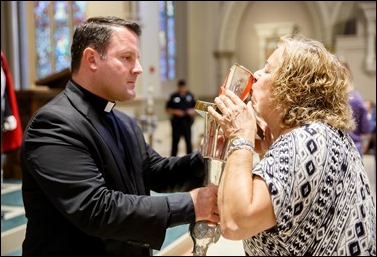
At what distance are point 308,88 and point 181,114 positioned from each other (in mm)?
4562

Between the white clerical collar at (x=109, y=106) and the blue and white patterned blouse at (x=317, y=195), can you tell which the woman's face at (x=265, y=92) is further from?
the white clerical collar at (x=109, y=106)

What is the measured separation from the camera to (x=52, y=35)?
26.5 ft

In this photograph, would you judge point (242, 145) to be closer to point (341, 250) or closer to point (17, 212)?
point (341, 250)

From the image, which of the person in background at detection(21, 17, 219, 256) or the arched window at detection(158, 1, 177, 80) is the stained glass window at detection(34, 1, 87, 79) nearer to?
the arched window at detection(158, 1, 177, 80)

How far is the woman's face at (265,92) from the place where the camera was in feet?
4.33

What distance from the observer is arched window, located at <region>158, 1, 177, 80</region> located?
424 centimetres

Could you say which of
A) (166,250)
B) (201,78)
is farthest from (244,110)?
(201,78)

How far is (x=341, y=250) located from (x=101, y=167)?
71cm

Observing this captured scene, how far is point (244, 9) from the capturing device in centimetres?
444

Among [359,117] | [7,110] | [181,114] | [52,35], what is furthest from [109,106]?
[52,35]

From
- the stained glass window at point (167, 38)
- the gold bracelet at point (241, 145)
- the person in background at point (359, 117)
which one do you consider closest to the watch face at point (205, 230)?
the gold bracelet at point (241, 145)

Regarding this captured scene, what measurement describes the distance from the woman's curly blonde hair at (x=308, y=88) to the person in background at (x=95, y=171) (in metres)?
0.31

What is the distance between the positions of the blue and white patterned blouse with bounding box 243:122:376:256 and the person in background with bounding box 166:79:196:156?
10.1 feet

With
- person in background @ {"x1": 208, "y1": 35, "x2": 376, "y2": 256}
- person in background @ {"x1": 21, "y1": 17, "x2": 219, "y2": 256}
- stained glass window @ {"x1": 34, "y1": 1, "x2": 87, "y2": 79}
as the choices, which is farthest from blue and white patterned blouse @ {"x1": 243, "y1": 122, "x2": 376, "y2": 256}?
stained glass window @ {"x1": 34, "y1": 1, "x2": 87, "y2": 79}
